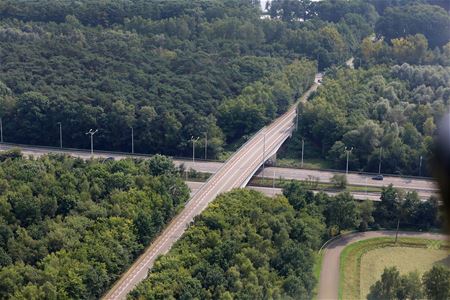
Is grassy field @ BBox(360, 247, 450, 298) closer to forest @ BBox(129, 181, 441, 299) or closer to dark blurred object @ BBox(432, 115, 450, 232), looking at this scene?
forest @ BBox(129, 181, 441, 299)

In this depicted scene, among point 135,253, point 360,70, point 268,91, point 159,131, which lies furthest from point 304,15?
point 135,253

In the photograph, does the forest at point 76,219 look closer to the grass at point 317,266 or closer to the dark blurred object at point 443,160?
the grass at point 317,266

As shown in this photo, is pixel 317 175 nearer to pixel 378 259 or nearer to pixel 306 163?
pixel 306 163

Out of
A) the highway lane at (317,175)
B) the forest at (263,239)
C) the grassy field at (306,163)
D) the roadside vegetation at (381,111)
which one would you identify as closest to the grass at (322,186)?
the highway lane at (317,175)

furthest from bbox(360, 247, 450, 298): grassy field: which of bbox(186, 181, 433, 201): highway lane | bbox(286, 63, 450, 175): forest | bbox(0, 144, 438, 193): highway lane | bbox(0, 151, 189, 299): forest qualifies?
bbox(0, 151, 189, 299): forest

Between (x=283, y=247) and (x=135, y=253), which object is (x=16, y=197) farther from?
(x=283, y=247)

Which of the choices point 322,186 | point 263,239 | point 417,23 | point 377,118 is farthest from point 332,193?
point 417,23
